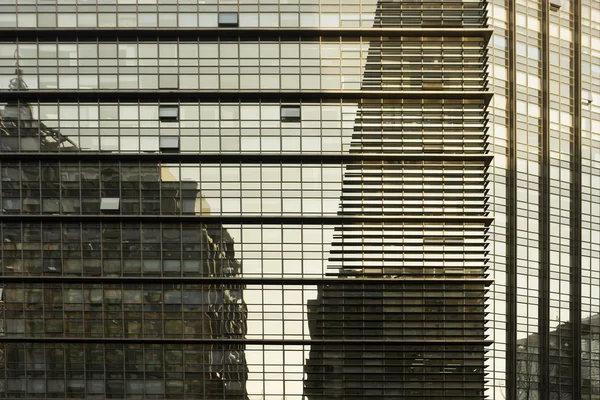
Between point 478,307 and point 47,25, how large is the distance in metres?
17.2

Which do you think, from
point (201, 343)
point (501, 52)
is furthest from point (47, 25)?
point (501, 52)

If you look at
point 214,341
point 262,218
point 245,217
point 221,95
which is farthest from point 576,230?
point 221,95

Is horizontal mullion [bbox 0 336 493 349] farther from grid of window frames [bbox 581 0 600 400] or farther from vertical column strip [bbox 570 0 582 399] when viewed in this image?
grid of window frames [bbox 581 0 600 400]

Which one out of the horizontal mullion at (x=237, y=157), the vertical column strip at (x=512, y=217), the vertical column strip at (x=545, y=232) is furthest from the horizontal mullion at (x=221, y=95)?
the vertical column strip at (x=545, y=232)

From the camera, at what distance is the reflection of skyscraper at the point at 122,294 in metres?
18.5

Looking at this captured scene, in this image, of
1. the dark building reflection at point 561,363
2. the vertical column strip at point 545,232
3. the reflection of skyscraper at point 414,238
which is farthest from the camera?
the vertical column strip at point 545,232

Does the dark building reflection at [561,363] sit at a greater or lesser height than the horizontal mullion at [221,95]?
lesser

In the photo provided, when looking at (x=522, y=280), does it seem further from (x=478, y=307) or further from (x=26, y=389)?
(x=26, y=389)

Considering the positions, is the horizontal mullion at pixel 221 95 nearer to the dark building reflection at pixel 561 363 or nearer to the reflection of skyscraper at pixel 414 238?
the reflection of skyscraper at pixel 414 238

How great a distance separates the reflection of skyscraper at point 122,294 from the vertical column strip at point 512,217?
1071 centimetres

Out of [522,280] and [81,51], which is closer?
[81,51]

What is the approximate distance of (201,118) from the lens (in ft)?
61.5

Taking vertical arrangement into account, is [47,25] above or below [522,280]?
above

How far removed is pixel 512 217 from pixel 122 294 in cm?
1506
